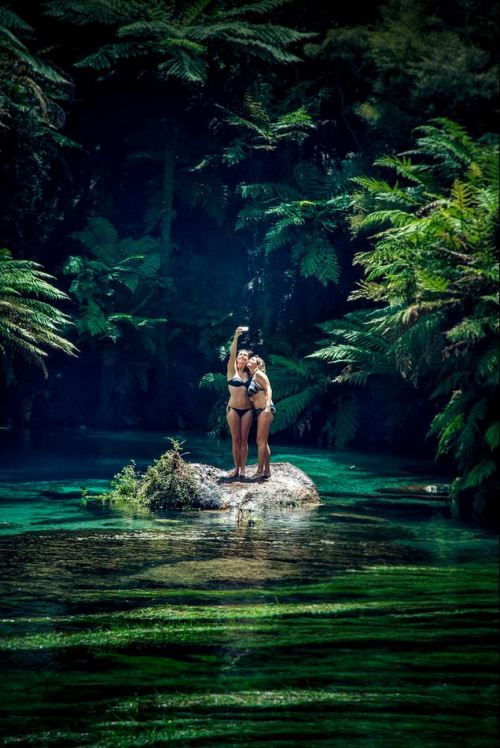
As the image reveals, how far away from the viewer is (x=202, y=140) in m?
22.9

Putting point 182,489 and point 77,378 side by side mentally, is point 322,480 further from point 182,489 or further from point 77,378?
point 77,378

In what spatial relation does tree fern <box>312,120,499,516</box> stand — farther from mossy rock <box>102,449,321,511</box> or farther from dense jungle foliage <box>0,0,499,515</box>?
dense jungle foliage <box>0,0,499,515</box>

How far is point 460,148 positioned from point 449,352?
3578 mm

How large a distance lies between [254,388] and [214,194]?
37.8 ft

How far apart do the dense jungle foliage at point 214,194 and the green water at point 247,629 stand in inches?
253

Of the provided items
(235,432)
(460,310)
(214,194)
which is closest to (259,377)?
(235,432)

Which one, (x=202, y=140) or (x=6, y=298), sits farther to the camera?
(x=202, y=140)

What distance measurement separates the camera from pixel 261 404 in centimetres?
1202

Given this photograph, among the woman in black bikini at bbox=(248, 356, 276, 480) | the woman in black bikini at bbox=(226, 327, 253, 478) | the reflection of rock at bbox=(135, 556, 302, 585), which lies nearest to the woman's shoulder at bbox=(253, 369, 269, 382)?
the woman in black bikini at bbox=(248, 356, 276, 480)

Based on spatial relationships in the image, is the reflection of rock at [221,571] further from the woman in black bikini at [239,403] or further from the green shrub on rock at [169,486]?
the woman in black bikini at [239,403]

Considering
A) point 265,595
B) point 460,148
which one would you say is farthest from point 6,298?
point 265,595

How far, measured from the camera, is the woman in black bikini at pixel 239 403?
469 inches

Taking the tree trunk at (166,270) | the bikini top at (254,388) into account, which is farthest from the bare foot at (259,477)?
the tree trunk at (166,270)

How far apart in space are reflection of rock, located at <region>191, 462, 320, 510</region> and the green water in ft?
1.48
